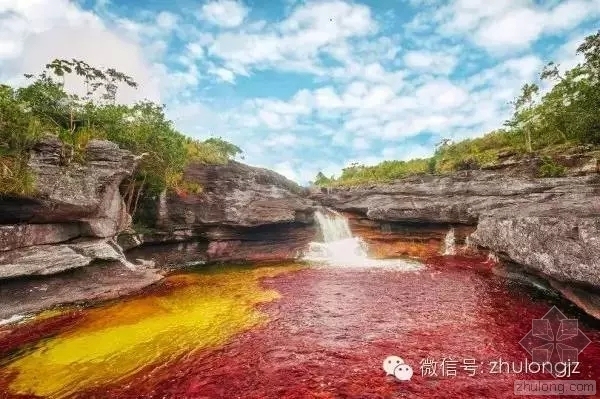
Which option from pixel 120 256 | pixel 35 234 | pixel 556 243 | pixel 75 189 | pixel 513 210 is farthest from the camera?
pixel 120 256

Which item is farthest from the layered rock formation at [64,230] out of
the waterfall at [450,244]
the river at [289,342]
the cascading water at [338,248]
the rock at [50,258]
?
the waterfall at [450,244]

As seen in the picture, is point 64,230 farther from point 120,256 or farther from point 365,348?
point 365,348

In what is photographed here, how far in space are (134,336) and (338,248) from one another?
21.8 meters

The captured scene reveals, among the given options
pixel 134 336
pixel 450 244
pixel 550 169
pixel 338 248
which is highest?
pixel 550 169

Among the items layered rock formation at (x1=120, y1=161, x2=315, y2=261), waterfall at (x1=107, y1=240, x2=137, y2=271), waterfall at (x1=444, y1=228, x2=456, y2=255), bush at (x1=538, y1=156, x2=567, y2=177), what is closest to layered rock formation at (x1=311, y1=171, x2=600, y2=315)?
waterfall at (x1=444, y1=228, x2=456, y2=255)

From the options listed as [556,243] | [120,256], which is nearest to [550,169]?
[556,243]

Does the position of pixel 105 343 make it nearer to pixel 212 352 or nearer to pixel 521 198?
pixel 212 352

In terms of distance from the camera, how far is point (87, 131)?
20453 mm

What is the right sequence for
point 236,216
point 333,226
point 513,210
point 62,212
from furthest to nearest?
1. point 333,226
2. point 236,216
3. point 62,212
4. point 513,210

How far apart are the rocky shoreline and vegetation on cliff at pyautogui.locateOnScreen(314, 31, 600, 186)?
226 centimetres

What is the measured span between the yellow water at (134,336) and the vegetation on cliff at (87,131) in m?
7.48

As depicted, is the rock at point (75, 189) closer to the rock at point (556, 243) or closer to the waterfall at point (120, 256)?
the waterfall at point (120, 256)

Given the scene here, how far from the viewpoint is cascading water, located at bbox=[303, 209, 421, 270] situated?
26500 mm

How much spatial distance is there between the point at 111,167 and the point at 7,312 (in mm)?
8602
